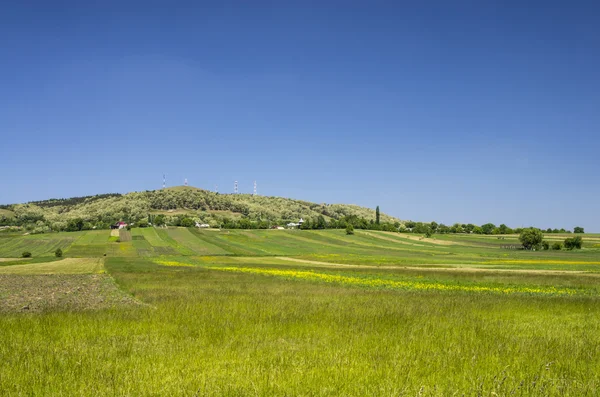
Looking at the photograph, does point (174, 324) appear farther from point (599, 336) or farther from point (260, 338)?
point (599, 336)

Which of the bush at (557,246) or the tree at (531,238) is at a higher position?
the tree at (531,238)

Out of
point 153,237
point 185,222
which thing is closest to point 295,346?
point 153,237

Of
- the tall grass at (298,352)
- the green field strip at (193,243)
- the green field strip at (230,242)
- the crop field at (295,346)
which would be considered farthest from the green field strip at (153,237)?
the tall grass at (298,352)

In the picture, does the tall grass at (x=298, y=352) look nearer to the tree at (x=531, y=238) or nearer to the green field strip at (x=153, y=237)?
the green field strip at (x=153, y=237)

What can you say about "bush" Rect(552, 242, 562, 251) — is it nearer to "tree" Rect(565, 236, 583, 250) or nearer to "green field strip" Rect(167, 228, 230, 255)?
"tree" Rect(565, 236, 583, 250)

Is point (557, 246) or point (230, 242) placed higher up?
point (557, 246)

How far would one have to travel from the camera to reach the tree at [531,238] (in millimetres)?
128875

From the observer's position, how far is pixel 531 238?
12925cm

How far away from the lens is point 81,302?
20375mm

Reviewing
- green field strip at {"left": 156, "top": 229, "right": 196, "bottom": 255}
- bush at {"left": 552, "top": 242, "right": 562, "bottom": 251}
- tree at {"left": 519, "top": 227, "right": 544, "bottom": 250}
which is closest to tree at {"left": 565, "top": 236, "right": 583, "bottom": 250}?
bush at {"left": 552, "top": 242, "right": 562, "bottom": 251}

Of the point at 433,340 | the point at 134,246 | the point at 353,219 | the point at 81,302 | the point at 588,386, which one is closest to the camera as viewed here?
the point at 588,386

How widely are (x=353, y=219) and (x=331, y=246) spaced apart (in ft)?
250

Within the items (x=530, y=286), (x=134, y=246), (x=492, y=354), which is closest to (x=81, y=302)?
(x=492, y=354)

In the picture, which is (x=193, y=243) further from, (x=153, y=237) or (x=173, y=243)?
(x=153, y=237)
